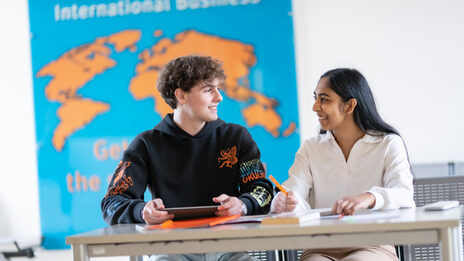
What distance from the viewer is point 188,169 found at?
2.28m

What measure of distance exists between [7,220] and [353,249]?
3079 mm

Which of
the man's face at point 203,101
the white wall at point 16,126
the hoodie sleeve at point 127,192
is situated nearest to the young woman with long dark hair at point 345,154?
the man's face at point 203,101

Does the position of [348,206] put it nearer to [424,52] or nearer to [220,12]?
[424,52]

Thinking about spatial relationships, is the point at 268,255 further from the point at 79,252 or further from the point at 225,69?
the point at 225,69

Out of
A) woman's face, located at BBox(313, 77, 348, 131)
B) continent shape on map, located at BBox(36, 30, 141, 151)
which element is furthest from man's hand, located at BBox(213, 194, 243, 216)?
continent shape on map, located at BBox(36, 30, 141, 151)

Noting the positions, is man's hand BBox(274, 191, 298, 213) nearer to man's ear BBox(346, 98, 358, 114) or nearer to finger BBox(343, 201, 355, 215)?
finger BBox(343, 201, 355, 215)

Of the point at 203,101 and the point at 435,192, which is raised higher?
the point at 203,101

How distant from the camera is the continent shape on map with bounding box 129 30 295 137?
3.95 m

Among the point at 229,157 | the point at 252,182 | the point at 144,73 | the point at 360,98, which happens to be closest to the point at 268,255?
the point at 252,182

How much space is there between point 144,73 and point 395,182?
2.49 meters

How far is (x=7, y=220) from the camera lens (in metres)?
4.24

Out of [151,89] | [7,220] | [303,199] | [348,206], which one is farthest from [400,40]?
[7,220]

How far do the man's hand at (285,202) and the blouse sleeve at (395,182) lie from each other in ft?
0.82

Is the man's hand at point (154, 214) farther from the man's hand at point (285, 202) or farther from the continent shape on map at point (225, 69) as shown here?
the continent shape on map at point (225, 69)
